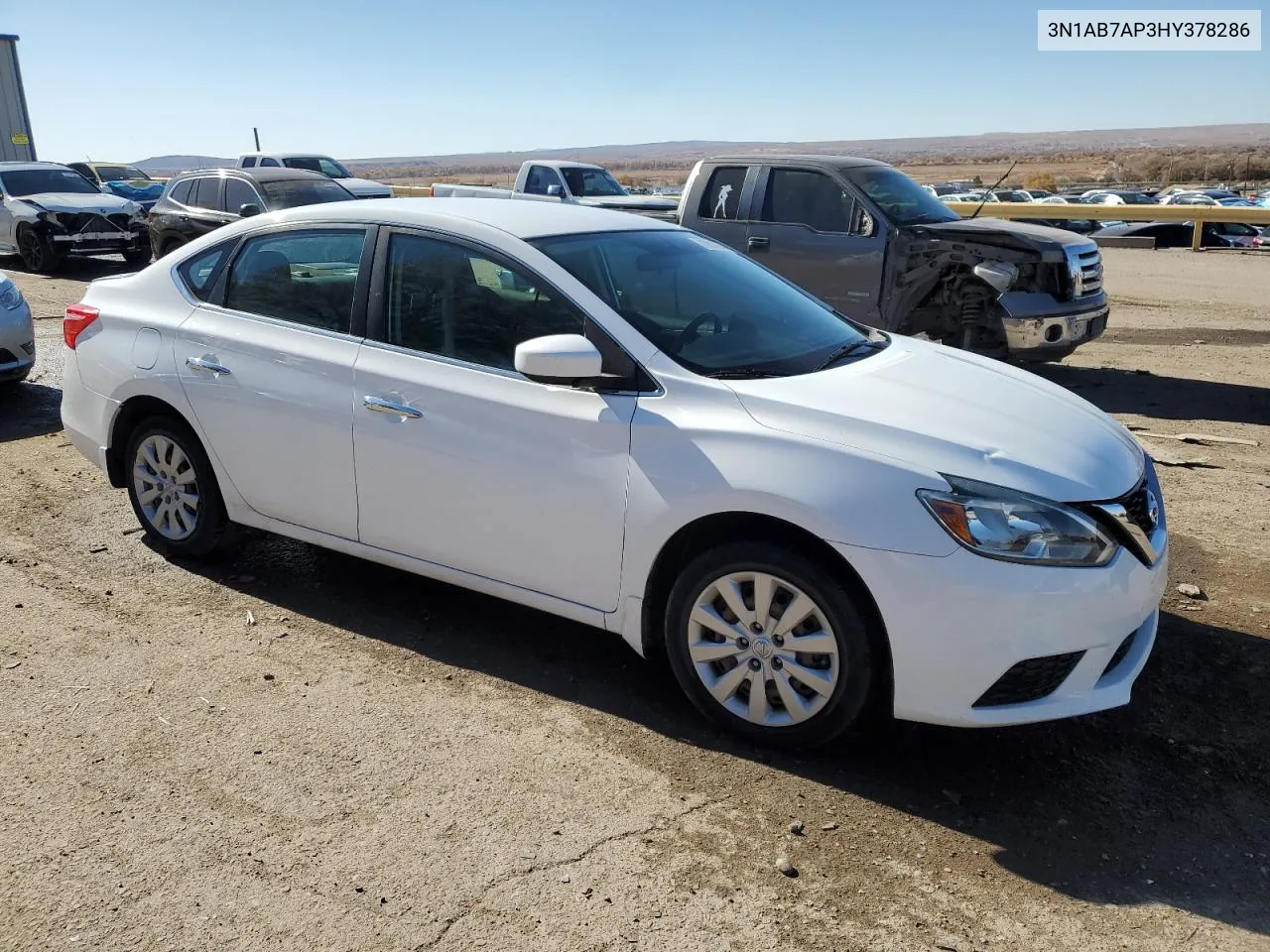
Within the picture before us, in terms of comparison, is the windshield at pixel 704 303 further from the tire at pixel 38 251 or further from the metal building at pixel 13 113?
the metal building at pixel 13 113

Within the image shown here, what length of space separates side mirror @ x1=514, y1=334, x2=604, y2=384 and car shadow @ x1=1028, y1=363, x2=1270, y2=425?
6361mm

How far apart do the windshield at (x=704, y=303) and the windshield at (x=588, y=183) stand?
50.2 ft

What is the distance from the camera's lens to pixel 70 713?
3.96 metres

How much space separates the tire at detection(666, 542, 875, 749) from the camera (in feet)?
11.3

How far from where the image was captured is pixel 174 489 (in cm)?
519

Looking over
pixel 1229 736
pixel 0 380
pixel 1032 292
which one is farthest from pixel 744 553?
pixel 0 380

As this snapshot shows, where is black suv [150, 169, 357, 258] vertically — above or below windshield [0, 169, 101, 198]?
below

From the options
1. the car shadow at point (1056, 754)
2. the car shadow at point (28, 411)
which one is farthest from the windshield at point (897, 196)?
the car shadow at point (28, 411)

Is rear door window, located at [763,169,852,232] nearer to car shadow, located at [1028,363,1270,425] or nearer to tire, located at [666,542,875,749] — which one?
car shadow, located at [1028,363,1270,425]

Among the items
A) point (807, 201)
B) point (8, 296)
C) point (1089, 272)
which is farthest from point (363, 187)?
point (1089, 272)

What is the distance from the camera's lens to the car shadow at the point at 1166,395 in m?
8.71

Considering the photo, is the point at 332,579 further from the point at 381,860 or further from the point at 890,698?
the point at 890,698

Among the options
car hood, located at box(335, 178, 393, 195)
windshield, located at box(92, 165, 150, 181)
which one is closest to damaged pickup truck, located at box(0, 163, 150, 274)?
car hood, located at box(335, 178, 393, 195)

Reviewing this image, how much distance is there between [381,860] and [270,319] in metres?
2.52
